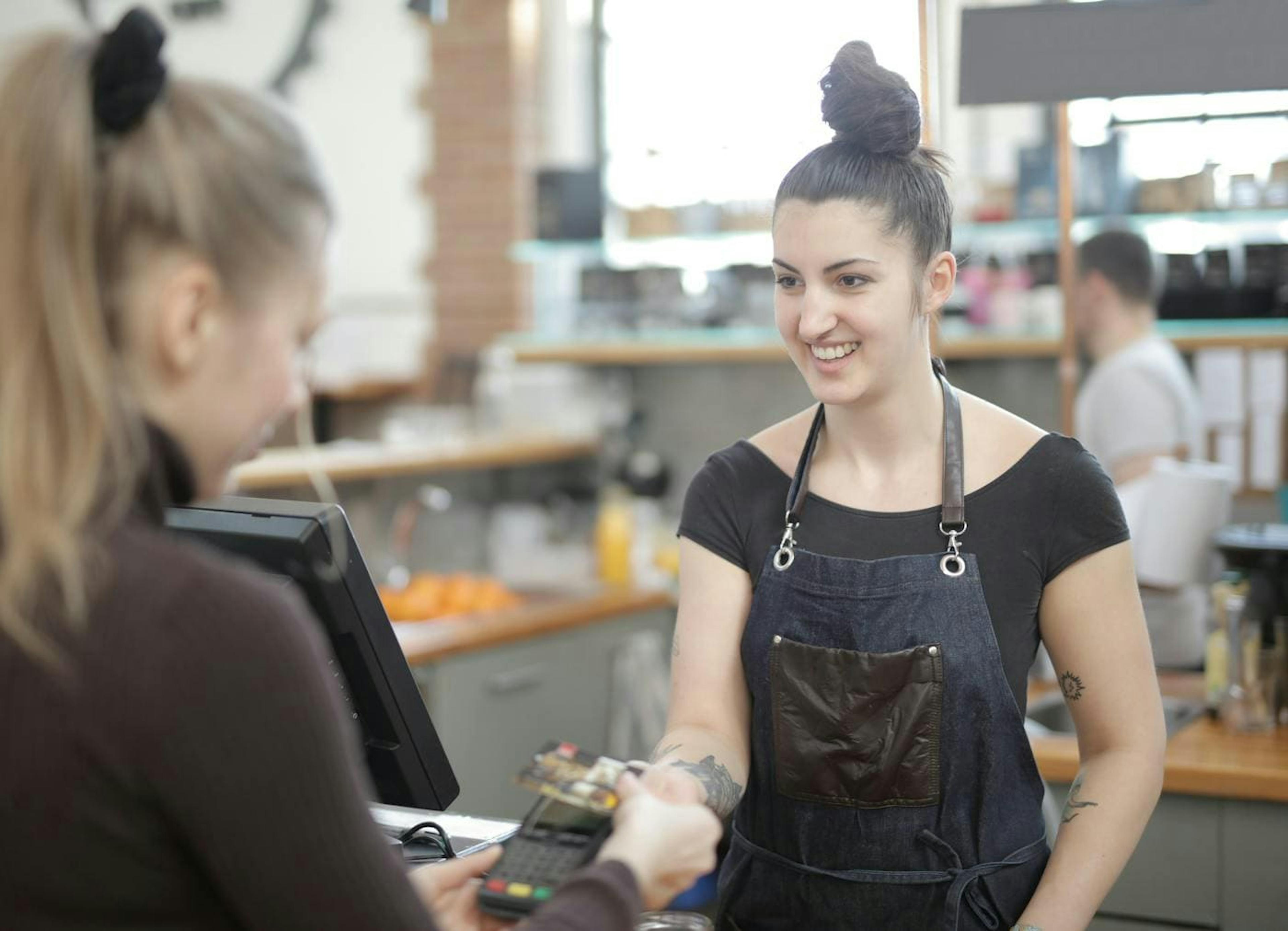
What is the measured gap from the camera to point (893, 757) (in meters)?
1.71

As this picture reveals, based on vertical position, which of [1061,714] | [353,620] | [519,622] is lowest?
[1061,714]

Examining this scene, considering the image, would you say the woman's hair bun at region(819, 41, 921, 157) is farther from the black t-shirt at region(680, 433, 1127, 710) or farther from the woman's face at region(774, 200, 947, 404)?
the black t-shirt at region(680, 433, 1127, 710)

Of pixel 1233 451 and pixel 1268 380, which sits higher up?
pixel 1268 380

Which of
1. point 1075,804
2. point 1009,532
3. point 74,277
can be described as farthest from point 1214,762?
point 74,277

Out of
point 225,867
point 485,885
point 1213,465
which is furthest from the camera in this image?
point 1213,465

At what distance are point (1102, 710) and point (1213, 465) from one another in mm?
2460

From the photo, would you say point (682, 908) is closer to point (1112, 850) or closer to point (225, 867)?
point (1112, 850)

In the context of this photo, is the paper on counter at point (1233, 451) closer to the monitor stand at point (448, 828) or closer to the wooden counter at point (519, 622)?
the wooden counter at point (519, 622)

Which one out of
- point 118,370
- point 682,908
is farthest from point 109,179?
point 682,908

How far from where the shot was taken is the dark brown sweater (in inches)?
33.6

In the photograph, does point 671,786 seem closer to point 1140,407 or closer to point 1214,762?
point 1214,762

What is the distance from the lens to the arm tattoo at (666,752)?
1742mm

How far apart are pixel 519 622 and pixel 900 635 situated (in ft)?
7.20

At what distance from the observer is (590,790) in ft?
4.09
